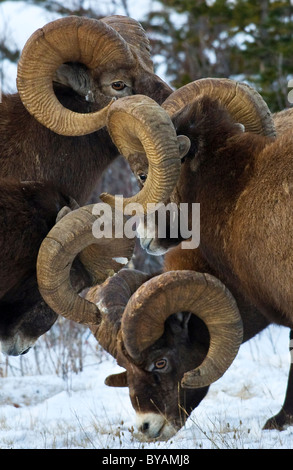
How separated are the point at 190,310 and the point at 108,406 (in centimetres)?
193

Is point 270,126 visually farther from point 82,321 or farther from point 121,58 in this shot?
point 82,321

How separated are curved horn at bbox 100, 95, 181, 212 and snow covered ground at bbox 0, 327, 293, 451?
2061 millimetres

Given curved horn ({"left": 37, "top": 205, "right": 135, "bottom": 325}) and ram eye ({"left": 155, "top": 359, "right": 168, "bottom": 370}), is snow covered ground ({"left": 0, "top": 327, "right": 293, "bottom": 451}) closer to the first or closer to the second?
ram eye ({"left": 155, "top": 359, "right": 168, "bottom": 370})

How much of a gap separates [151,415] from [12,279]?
74.7 inches

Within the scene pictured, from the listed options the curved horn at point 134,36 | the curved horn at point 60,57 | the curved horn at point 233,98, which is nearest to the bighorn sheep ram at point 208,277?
the curved horn at point 233,98

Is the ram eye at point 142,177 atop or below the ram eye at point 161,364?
atop

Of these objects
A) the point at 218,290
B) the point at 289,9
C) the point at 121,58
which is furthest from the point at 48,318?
the point at 289,9

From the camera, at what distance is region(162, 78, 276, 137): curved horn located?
6.47 metres

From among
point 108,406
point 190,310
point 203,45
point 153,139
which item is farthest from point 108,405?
point 203,45

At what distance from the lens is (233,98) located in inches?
256

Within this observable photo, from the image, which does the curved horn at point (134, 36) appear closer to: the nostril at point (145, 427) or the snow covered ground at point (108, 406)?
the nostril at point (145, 427)

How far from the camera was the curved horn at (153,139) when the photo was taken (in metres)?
5.74

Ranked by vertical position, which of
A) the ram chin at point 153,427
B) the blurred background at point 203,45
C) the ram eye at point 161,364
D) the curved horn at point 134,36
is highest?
the blurred background at point 203,45

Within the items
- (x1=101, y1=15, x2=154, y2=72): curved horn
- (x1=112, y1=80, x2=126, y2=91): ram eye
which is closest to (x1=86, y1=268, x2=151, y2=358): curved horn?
(x1=112, y1=80, x2=126, y2=91): ram eye
